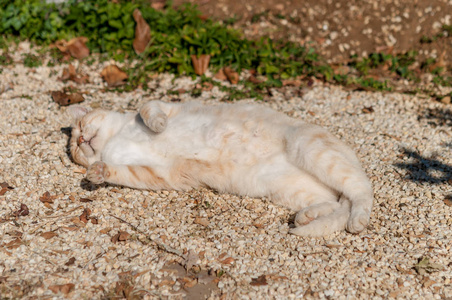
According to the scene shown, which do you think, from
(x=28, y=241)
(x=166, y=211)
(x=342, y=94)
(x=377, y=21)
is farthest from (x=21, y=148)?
(x=377, y=21)

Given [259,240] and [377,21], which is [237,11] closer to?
[377,21]

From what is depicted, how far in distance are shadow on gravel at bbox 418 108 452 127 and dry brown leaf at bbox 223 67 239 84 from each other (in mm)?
2421

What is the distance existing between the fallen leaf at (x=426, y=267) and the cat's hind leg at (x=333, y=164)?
0.52 metres

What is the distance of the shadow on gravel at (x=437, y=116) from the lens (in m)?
5.65

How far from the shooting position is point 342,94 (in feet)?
20.8

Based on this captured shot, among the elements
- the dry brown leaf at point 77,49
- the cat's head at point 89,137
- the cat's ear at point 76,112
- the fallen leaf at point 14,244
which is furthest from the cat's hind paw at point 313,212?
the dry brown leaf at point 77,49

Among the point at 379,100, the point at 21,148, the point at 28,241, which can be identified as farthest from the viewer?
the point at 379,100

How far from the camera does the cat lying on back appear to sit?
422 centimetres

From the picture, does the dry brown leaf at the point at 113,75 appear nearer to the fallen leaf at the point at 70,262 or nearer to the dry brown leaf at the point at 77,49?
the dry brown leaf at the point at 77,49

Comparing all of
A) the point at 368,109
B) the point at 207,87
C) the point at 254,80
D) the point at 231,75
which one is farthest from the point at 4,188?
the point at 368,109

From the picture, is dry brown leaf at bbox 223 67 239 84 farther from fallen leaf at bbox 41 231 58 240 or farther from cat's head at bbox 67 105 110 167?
fallen leaf at bbox 41 231 58 240

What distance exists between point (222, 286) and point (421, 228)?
180 centimetres

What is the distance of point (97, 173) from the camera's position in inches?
169

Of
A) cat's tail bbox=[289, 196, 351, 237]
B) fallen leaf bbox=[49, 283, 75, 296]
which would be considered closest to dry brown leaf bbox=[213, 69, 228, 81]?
cat's tail bbox=[289, 196, 351, 237]
